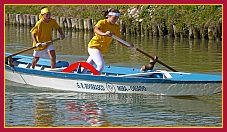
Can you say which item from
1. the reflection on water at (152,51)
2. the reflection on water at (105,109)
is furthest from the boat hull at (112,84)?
the reflection on water at (152,51)

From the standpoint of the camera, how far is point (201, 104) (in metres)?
14.9

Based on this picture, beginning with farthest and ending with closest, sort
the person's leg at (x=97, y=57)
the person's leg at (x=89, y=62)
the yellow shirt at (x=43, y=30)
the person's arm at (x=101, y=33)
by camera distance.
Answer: the yellow shirt at (x=43, y=30)
the person's leg at (x=89, y=62)
the person's leg at (x=97, y=57)
the person's arm at (x=101, y=33)

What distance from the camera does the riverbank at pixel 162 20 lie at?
1293 inches

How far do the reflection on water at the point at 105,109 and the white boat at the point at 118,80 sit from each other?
179mm

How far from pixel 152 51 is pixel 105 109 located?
12.3 metres

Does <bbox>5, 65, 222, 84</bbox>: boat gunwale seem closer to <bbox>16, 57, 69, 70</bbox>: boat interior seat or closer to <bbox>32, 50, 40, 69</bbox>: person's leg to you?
<bbox>32, 50, 40, 69</bbox>: person's leg

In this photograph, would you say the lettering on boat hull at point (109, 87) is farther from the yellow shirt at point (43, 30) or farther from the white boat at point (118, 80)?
the yellow shirt at point (43, 30)

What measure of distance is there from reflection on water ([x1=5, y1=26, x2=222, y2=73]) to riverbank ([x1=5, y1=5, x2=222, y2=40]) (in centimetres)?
118

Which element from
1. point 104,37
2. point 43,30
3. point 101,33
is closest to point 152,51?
point 43,30

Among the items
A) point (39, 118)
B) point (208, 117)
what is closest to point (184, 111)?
point (208, 117)

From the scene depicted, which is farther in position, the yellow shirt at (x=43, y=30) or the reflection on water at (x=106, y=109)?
the yellow shirt at (x=43, y=30)

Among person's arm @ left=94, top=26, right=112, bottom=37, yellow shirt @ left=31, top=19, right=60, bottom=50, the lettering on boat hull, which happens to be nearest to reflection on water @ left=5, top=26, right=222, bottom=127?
the lettering on boat hull

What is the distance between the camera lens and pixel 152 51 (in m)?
26.5

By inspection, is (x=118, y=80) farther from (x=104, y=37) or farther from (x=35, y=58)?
(x=35, y=58)
